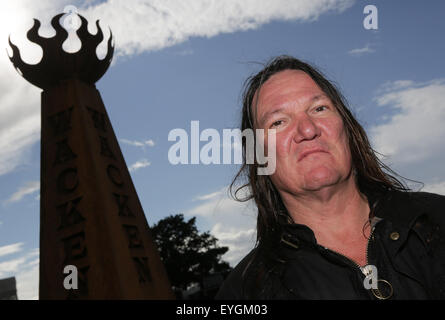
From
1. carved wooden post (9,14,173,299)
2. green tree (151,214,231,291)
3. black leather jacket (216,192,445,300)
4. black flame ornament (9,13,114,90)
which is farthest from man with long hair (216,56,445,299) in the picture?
green tree (151,214,231,291)

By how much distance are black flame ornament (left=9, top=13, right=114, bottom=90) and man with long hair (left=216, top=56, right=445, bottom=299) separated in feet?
10.6

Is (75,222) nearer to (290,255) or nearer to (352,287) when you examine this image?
(290,255)

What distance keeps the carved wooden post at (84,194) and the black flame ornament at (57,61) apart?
1 cm

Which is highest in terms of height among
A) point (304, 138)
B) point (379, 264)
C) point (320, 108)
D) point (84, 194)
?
point (84, 194)

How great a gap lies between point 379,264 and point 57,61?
446 cm

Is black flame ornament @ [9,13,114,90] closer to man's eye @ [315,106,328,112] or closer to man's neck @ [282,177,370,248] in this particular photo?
man's eye @ [315,106,328,112]

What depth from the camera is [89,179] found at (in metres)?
4.80

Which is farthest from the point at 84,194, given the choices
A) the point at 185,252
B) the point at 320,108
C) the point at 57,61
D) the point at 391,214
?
the point at 185,252

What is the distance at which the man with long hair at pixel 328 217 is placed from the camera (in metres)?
2.31

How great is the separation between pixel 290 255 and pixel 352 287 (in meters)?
0.39

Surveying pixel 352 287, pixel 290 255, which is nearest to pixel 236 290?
pixel 290 255

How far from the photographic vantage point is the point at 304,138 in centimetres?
254

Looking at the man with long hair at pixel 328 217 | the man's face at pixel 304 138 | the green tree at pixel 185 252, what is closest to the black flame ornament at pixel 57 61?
the man with long hair at pixel 328 217

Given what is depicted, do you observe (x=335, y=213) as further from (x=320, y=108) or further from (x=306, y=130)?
(x=320, y=108)
